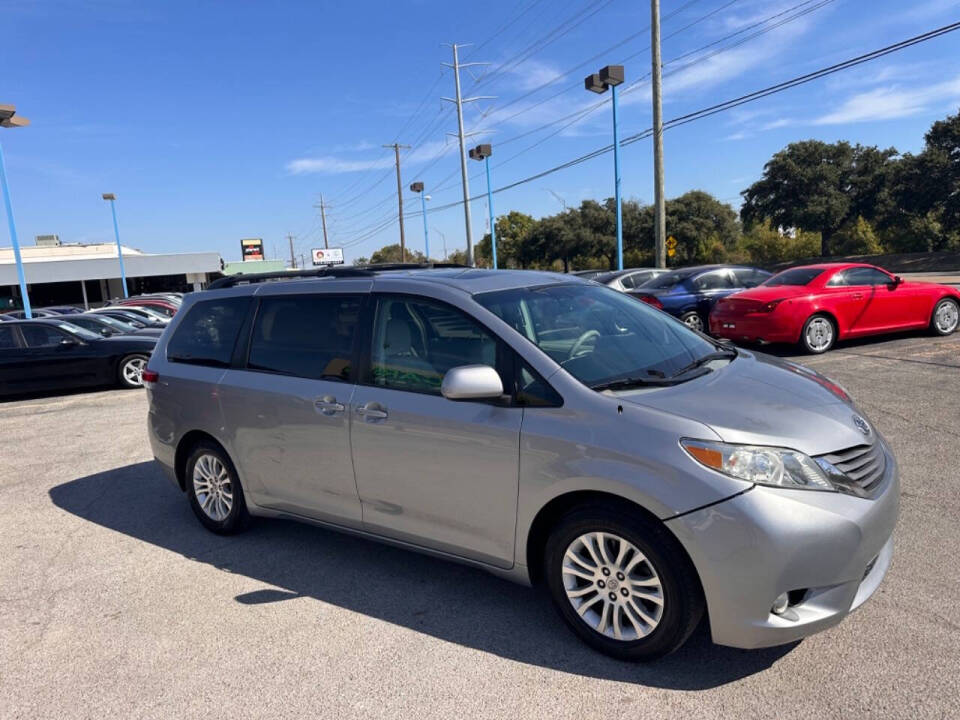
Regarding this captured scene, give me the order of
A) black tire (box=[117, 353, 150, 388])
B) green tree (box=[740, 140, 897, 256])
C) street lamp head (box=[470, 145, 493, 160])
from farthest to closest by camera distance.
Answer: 1. green tree (box=[740, 140, 897, 256])
2. street lamp head (box=[470, 145, 493, 160])
3. black tire (box=[117, 353, 150, 388])

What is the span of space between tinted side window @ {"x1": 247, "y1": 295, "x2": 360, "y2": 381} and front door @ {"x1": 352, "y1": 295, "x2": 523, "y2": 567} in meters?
0.22

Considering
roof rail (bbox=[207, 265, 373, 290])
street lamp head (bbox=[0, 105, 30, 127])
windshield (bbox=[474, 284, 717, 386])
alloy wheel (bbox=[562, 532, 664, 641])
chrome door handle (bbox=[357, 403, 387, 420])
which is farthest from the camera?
street lamp head (bbox=[0, 105, 30, 127])

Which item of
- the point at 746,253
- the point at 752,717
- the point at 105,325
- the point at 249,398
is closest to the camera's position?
the point at 752,717

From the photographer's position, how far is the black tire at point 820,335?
1014cm

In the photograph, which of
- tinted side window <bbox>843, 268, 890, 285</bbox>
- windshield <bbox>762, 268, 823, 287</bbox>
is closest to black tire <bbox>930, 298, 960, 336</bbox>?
tinted side window <bbox>843, 268, 890, 285</bbox>

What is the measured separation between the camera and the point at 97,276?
162 ft

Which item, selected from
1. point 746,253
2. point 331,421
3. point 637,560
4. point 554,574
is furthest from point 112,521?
point 746,253

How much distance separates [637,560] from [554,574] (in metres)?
0.44

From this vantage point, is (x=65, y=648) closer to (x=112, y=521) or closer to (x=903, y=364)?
(x=112, y=521)

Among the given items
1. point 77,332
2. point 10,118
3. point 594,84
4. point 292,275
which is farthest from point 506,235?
point 292,275

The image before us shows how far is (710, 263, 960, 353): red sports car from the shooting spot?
10156mm

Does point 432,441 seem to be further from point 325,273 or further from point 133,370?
point 133,370

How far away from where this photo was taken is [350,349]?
3871mm

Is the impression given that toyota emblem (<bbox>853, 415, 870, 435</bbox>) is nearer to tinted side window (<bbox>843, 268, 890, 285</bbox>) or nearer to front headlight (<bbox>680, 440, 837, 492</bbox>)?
front headlight (<bbox>680, 440, 837, 492</bbox>)
